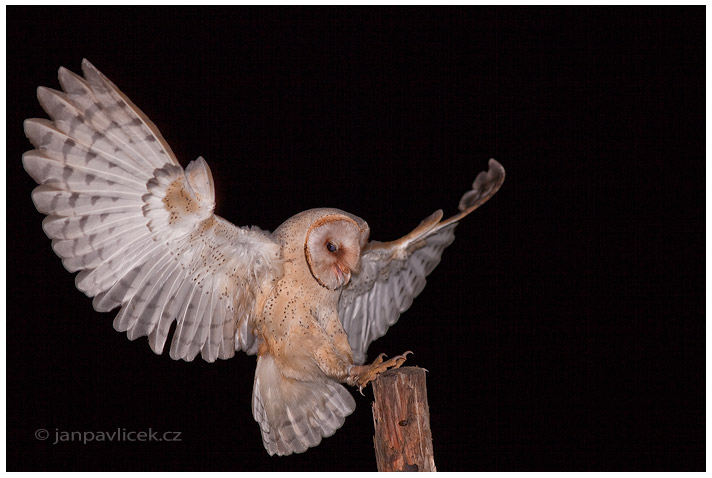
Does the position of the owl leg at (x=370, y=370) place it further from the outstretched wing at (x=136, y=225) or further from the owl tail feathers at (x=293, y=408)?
the outstretched wing at (x=136, y=225)

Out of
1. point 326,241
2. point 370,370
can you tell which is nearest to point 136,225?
point 326,241

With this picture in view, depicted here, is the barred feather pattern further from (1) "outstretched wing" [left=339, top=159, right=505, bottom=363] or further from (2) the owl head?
(2) the owl head

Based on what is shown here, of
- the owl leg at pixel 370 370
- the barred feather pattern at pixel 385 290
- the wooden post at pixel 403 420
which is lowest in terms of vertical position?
the wooden post at pixel 403 420

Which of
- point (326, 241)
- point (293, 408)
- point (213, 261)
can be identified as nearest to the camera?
point (213, 261)

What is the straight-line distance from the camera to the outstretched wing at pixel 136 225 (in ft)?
9.47

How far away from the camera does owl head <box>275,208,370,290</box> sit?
354 cm

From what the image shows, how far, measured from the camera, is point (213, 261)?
3383 mm

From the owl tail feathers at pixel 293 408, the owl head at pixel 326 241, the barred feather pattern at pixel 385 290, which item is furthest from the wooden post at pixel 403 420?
the barred feather pattern at pixel 385 290

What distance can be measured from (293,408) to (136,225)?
4.23 ft

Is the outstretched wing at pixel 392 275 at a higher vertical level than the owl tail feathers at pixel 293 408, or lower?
higher

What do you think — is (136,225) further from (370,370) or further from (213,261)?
(370,370)

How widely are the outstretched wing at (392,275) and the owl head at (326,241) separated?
45 cm

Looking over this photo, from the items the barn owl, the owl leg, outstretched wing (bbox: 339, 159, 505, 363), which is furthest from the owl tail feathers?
outstretched wing (bbox: 339, 159, 505, 363)

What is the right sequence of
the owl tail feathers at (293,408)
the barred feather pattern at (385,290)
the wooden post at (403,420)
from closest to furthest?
the wooden post at (403,420), the owl tail feathers at (293,408), the barred feather pattern at (385,290)
